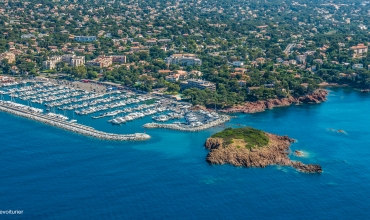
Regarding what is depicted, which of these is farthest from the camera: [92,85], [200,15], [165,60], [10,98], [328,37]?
[200,15]

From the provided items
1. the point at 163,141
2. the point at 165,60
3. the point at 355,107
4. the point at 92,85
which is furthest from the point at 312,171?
the point at 165,60

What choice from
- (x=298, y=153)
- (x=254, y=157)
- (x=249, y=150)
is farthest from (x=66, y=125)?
(x=298, y=153)

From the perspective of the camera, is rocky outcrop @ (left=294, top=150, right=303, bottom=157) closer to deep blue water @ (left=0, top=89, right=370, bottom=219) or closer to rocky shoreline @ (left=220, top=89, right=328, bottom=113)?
deep blue water @ (left=0, top=89, right=370, bottom=219)

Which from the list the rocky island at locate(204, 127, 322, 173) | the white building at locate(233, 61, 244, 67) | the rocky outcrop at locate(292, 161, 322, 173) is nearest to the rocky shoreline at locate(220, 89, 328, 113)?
the rocky island at locate(204, 127, 322, 173)

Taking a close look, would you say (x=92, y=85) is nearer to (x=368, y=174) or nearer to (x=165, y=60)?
(x=165, y=60)

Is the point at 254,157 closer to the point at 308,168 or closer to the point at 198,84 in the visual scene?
the point at 308,168

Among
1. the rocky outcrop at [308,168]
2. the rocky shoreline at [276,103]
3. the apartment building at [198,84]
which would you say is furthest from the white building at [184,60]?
the rocky outcrop at [308,168]

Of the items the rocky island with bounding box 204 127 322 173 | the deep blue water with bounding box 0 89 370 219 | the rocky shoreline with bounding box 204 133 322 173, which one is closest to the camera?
the deep blue water with bounding box 0 89 370 219
